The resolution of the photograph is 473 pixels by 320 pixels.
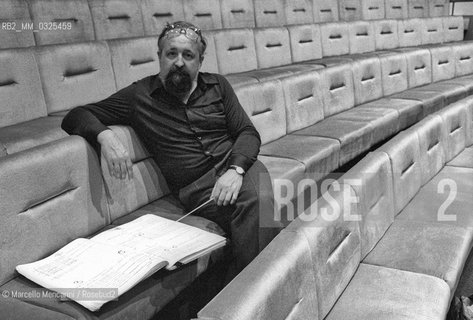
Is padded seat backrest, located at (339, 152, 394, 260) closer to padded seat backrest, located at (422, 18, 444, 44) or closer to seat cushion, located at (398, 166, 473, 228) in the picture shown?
seat cushion, located at (398, 166, 473, 228)

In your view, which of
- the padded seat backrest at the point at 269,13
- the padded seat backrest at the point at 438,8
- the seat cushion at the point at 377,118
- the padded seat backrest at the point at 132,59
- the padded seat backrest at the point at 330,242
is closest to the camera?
the padded seat backrest at the point at 330,242

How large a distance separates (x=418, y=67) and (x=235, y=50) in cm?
60

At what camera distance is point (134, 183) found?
60cm

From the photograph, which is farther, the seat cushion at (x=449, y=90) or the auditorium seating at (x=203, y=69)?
the seat cushion at (x=449, y=90)

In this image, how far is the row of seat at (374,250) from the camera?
0.35m

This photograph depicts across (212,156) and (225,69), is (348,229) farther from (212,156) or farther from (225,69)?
(225,69)

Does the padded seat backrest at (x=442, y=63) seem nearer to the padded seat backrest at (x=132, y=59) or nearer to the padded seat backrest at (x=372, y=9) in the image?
the padded seat backrest at (x=372, y=9)

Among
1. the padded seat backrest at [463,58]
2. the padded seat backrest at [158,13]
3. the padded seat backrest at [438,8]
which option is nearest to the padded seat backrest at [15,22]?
the padded seat backrest at [158,13]

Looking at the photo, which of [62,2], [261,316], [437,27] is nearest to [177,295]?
[261,316]

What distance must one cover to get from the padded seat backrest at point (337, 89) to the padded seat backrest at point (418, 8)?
105cm

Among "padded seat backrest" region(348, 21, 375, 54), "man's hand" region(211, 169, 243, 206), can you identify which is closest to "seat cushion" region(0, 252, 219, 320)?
"man's hand" region(211, 169, 243, 206)

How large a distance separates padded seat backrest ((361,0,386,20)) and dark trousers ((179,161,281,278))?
4.43 ft

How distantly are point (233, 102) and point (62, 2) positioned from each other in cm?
49

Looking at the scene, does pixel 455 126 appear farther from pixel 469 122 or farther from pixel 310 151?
pixel 310 151
